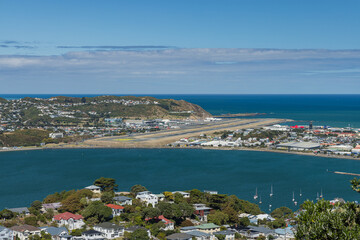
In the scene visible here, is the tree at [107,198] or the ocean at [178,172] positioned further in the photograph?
the ocean at [178,172]

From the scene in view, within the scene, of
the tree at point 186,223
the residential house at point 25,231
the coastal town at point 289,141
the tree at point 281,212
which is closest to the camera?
the residential house at point 25,231

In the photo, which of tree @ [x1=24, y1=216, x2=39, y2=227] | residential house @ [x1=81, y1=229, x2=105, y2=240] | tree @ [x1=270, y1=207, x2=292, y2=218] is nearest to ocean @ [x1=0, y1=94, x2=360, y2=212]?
tree @ [x1=270, y1=207, x2=292, y2=218]

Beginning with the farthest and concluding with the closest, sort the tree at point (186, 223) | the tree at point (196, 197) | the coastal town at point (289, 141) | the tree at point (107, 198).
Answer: the coastal town at point (289, 141) → the tree at point (196, 197) → the tree at point (107, 198) → the tree at point (186, 223)

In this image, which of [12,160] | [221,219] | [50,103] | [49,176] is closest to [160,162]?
[49,176]

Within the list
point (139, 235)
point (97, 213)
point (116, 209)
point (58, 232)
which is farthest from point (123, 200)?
point (139, 235)

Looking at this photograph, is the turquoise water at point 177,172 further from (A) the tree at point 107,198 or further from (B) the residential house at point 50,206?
(A) the tree at point 107,198

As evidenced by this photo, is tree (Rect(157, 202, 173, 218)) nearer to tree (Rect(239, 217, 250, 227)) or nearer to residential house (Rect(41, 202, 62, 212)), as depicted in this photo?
tree (Rect(239, 217, 250, 227))

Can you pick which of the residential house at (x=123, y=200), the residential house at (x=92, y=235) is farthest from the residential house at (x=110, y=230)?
the residential house at (x=123, y=200)

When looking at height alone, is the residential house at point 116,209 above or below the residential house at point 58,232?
above
